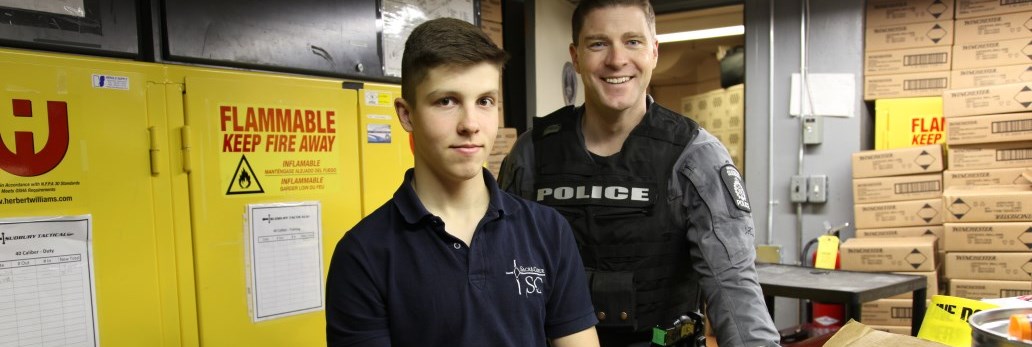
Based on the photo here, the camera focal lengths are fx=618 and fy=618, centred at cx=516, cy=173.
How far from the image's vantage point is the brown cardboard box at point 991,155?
3338mm

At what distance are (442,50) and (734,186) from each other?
767 mm

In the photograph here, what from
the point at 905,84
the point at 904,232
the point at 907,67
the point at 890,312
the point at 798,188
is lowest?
the point at 890,312

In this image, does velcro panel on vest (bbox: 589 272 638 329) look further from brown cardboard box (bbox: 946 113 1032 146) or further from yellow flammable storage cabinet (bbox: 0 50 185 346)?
brown cardboard box (bbox: 946 113 1032 146)

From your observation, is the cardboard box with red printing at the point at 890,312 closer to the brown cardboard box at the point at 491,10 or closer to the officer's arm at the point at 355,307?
the brown cardboard box at the point at 491,10

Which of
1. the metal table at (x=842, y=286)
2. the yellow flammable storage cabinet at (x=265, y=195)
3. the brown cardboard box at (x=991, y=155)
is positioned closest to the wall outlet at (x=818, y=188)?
the brown cardboard box at (x=991, y=155)

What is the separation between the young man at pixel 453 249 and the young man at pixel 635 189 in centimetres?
38

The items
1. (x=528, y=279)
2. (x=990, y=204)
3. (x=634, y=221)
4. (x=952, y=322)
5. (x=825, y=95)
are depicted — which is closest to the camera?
(x=528, y=279)

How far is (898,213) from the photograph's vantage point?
362cm

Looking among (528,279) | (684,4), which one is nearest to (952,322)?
(528,279)

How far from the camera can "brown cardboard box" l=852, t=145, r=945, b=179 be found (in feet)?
11.6

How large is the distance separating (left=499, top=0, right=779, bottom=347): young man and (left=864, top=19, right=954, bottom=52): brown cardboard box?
9.64 ft

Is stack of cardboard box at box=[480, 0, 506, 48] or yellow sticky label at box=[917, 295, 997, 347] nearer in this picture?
yellow sticky label at box=[917, 295, 997, 347]

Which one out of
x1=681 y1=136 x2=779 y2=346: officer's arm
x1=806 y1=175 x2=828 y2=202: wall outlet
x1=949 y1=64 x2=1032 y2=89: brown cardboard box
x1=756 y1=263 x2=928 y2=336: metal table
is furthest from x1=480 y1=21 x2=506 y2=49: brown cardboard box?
x1=949 y1=64 x2=1032 y2=89: brown cardboard box

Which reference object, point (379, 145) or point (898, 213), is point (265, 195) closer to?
point (379, 145)
